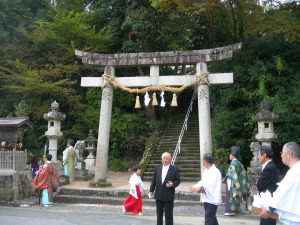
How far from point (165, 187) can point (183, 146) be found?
10477mm

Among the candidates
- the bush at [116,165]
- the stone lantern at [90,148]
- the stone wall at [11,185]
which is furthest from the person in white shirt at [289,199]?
the bush at [116,165]

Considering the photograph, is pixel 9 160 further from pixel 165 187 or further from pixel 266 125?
pixel 266 125

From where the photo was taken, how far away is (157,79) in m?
11.8

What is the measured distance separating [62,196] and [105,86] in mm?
4302

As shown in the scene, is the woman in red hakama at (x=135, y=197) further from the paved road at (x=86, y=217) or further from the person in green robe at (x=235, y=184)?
the person in green robe at (x=235, y=184)

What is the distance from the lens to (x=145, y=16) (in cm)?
1714

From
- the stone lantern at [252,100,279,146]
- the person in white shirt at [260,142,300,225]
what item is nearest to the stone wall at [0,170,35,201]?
the stone lantern at [252,100,279,146]

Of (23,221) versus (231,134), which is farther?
(231,134)

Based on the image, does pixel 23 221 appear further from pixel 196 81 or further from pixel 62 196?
pixel 196 81

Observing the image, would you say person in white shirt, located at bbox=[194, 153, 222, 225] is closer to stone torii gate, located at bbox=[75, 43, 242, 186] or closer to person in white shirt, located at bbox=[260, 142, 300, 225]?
person in white shirt, located at bbox=[260, 142, 300, 225]

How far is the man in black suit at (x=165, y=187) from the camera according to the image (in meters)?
5.75

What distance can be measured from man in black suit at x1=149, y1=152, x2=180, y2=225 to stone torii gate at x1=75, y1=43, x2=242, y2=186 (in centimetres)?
504

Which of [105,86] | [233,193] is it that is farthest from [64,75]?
[233,193]

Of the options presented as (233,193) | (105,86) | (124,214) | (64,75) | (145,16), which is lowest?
(124,214)
